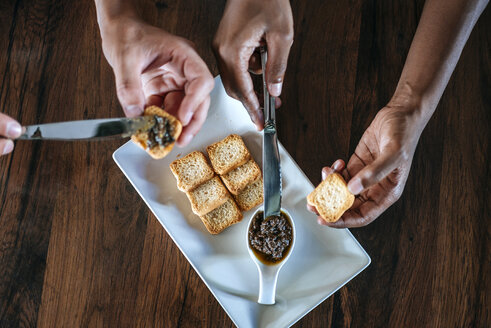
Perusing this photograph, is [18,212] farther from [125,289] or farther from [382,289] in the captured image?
[382,289]

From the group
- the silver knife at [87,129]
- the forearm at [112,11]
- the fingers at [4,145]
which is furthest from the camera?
the forearm at [112,11]

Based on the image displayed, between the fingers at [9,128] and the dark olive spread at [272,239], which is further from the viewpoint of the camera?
the dark olive spread at [272,239]

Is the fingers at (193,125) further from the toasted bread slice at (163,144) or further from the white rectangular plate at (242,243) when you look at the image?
the white rectangular plate at (242,243)

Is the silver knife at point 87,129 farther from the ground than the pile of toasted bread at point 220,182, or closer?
farther from the ground

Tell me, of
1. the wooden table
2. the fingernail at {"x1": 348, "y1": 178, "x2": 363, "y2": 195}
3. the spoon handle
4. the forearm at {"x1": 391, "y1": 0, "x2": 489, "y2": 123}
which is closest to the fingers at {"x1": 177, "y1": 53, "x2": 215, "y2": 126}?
the wooden table

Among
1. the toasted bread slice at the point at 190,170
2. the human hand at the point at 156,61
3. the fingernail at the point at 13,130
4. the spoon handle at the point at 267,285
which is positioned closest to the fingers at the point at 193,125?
the human hand at the point at 156,61

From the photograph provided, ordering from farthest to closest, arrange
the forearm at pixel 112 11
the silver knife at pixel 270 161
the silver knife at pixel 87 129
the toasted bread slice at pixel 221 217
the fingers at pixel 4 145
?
the toasted bread slice at pixel 221 217, the silver knife at pixel 270 161, the forearm at pixel 112 11, the fingers at pixel 4 145, the silver knife at pixel 87 129
